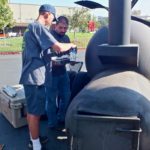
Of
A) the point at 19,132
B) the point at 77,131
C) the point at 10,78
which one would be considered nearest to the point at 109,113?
the point at 77,131

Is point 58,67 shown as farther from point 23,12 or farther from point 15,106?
point 23,12

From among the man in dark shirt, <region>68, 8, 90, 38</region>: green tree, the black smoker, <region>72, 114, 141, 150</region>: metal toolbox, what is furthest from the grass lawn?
<region>72, 114, 141, 150</region>: metal toolbox

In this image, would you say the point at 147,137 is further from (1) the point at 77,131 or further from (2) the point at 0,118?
(2) the point at 0,118

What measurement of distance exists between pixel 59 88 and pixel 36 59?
1.23m

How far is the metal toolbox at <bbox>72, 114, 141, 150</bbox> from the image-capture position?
2.53 meters

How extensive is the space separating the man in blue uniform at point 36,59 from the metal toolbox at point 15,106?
3.18 feet

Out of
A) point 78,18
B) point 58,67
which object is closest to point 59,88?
point 58,67

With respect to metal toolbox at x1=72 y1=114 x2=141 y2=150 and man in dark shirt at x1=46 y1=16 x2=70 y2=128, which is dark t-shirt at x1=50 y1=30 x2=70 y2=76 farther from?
metal toolbox at x1=72 y1=114 x2=141 y2=150

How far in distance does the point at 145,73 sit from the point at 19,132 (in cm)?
250

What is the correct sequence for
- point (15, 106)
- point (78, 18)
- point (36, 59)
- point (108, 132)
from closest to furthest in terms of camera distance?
point (108, 132) < point (36, 59) < point (15, 106) < point (78, 18)

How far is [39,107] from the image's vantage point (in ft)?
13.1

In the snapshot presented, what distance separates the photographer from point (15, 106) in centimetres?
498

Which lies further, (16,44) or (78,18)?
(78,18)

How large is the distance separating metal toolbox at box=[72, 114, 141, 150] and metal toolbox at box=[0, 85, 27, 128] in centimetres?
252
